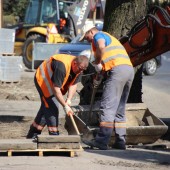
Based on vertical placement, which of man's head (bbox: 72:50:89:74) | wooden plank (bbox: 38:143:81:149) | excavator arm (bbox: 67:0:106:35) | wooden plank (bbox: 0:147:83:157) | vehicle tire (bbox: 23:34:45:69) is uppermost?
man's head (bbox: 72:50:89:74)

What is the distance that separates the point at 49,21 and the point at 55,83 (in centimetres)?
2211

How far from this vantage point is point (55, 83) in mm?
9773

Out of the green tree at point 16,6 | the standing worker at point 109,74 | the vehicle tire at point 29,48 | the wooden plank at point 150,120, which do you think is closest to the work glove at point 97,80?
the standing worker at point 109,74

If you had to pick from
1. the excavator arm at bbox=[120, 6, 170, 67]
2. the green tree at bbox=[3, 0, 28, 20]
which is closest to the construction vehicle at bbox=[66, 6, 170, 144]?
the excavator arm at bbox=[120, 6, 170, 67]

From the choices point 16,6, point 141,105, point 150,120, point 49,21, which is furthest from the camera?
point 16,6

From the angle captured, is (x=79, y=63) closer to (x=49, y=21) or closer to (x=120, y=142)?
(x=120, y=142)

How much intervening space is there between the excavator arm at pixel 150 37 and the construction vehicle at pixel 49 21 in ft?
55.6

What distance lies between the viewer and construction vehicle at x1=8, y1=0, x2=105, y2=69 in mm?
29266

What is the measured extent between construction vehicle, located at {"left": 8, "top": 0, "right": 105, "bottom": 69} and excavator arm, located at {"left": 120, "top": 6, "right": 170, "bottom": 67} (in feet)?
55.6

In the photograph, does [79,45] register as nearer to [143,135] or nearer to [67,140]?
[143,135]

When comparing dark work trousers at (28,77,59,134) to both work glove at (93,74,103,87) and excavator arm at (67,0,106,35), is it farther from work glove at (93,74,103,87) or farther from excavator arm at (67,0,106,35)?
excavator arm at (67,0,106,35)

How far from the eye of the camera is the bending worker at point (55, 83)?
385 inches

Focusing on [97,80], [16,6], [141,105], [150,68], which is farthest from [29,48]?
[16,6]

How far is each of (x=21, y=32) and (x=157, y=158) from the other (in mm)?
23280
